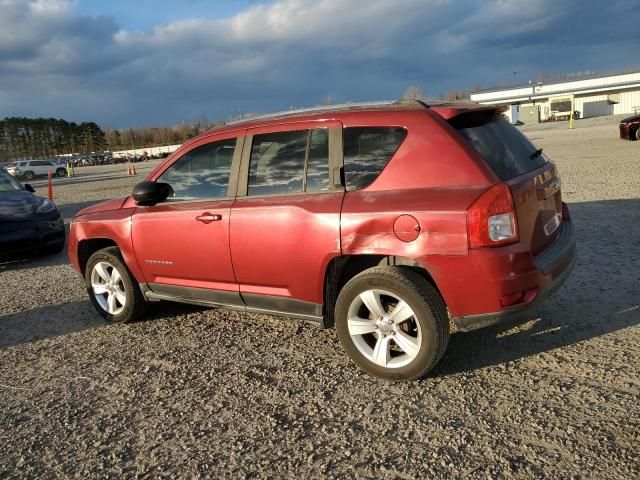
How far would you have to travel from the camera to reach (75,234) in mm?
5102

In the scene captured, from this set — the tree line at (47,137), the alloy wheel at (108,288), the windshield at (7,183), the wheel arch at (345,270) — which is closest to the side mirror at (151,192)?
the alloy wheel at (108,288)

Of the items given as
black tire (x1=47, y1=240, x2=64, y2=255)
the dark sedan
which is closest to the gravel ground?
the dark sedan

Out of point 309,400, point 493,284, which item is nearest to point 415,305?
point 493,284

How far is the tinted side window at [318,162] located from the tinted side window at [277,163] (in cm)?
7

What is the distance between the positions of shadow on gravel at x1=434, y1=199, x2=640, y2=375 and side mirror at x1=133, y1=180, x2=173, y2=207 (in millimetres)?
2622

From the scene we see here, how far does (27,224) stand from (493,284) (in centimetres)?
737

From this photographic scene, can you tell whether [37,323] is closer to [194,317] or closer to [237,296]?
[194,317]

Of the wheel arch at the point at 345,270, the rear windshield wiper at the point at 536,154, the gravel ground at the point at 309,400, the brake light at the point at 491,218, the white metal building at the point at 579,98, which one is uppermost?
the white metal building at the point at 579,98

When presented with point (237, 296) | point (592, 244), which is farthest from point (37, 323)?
point (592, 244)

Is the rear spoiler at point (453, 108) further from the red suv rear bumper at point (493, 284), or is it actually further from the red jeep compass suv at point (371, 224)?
the red suv rear bumper at point (493, 284)

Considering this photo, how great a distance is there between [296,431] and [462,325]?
1196 millimetres

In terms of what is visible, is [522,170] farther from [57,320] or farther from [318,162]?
[57,320]

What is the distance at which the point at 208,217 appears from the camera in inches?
159

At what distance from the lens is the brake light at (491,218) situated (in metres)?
2.99
